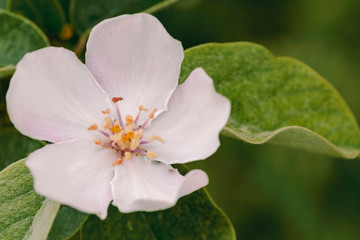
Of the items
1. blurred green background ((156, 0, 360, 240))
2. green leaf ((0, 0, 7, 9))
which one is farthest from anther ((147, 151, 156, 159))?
blurred green background ((156, 0, 360, 240))

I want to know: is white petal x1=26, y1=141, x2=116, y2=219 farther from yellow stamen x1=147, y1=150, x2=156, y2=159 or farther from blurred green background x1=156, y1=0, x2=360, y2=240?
blurred green background x1=156, y1=0, x2=360, y2=240

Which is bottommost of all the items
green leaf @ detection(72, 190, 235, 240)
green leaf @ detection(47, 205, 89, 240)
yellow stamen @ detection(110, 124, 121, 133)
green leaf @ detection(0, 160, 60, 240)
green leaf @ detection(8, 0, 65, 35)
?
green leaf @ detection(72, 190, 235, 240)

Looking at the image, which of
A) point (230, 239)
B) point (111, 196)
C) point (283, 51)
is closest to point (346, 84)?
point (283, 51)

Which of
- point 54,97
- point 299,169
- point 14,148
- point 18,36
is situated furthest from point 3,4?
point 299,169

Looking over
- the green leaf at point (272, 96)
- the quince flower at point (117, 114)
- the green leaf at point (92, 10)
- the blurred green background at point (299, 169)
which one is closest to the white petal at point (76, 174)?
the quince flower at point (117, 114)

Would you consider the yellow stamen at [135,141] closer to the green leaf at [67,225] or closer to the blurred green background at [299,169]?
the green leaf at [67,225]

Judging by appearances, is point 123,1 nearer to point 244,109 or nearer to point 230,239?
point 244,109
